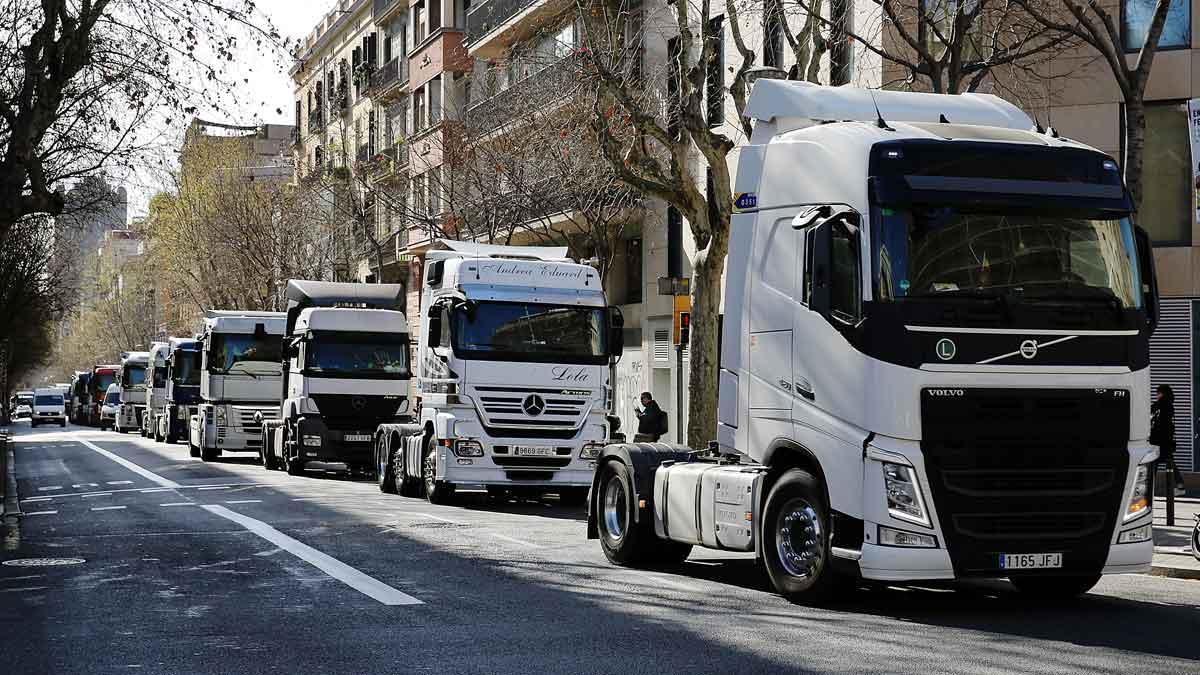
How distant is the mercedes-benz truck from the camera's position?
4991cm

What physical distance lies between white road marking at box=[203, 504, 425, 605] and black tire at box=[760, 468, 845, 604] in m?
2.57

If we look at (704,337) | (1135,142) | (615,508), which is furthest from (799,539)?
(704,337)

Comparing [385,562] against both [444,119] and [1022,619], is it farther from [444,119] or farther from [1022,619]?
[444,119]

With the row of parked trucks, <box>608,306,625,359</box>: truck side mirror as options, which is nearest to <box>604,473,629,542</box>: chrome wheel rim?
the row of parked trucks

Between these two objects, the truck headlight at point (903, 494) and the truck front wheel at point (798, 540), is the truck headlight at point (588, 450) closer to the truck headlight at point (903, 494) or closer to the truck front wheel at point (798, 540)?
the truck front wheel at point (798, 540)

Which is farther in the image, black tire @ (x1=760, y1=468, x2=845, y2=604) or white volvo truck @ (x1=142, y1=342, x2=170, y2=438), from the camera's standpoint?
→ white volvo truck @ (x1=142, y1=342, x2=170, y2=438)

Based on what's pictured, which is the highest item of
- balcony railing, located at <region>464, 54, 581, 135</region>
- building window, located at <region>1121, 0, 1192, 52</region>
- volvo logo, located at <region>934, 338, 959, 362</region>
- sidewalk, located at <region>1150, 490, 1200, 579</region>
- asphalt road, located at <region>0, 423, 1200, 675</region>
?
balcony railing, located at <region>464, 54, 581, 135</region>

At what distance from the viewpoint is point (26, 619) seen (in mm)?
11094

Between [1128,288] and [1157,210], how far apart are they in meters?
16.9

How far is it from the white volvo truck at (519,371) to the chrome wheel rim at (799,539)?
10035 mm

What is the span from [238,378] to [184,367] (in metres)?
12.0

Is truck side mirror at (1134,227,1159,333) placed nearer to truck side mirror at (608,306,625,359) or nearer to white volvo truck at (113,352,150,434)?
truck side mirror at (608,306,625,359)

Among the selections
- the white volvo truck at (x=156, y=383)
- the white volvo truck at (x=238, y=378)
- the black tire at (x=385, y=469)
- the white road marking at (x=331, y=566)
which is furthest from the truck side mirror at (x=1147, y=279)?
the white volvo truck at (x=156, y=383)

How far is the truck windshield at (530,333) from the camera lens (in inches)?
859
